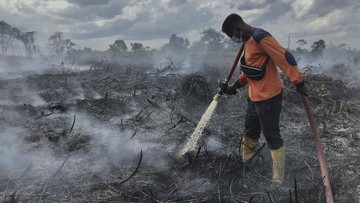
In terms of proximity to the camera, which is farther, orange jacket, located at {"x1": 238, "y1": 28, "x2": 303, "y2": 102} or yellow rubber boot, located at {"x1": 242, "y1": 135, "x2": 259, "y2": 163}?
yellow rubber boot, located at {"x1": 242, "y1": 135, "x2": 259, "y2": 163}

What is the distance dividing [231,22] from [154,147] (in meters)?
2.22

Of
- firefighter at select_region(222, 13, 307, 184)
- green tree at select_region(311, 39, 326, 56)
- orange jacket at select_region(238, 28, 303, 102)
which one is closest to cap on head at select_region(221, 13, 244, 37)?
firefighter at select_region(222, 13, 307, 184)

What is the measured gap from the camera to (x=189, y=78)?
7742 mm

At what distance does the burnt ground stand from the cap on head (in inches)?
59.1

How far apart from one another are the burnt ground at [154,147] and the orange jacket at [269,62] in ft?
2.91

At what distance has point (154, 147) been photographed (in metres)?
5.28

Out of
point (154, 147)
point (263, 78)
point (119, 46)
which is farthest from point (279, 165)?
point (119, 46)

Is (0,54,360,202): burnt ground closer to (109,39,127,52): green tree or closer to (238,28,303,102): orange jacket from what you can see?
(238,28,303,102): orange jacket

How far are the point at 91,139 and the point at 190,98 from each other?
2834 mm

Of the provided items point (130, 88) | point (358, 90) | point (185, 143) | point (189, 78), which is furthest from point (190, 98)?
point (358, 90)

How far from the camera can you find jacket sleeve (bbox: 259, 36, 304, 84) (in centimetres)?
375

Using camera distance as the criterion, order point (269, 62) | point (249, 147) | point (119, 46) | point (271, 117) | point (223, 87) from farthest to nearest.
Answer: point (119, 46), point (223, 87), point (249, 147), point (271, 117), point (269, 62)

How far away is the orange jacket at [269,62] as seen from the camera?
12.3 ft

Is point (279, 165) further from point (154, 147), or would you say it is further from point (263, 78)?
point (154, 147)
